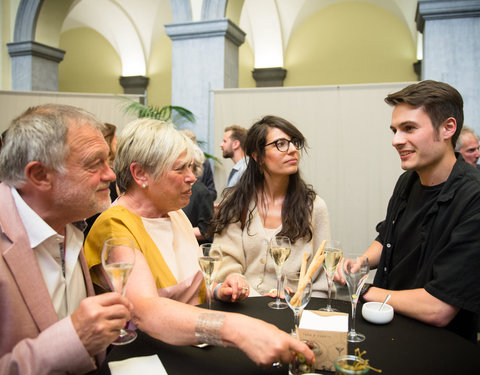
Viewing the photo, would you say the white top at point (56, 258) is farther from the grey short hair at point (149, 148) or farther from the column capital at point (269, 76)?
the column capital at point (269, 76)

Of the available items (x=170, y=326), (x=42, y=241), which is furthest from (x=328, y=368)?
(x=42, y=241)

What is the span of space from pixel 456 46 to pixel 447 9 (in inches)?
18.1

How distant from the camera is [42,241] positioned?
142 cm

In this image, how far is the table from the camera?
4.30 ft

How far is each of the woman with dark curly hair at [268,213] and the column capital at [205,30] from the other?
12.3 ft

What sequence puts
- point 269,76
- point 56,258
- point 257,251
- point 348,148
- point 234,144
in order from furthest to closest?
point 269,76 < point 348,148 < point 234,144 < point 257,251 < point 56,258

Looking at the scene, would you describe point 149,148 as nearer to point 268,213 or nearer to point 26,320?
point 26,320

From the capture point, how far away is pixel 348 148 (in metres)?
5.49

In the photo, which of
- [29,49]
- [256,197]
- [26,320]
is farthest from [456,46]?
[29,49]

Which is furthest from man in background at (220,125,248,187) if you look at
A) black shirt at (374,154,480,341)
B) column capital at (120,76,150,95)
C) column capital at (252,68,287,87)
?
column capital at (120,76,150,95)

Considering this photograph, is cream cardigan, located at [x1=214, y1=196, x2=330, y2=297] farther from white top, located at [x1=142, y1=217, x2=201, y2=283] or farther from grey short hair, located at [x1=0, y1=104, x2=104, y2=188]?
grey short hair, located at [x1=0, y1=104, x2=104, y2=188]

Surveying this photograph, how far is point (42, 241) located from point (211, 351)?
675 millimetres

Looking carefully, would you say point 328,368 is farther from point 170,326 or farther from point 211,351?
point 170,326

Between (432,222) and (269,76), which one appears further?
(269,76)
